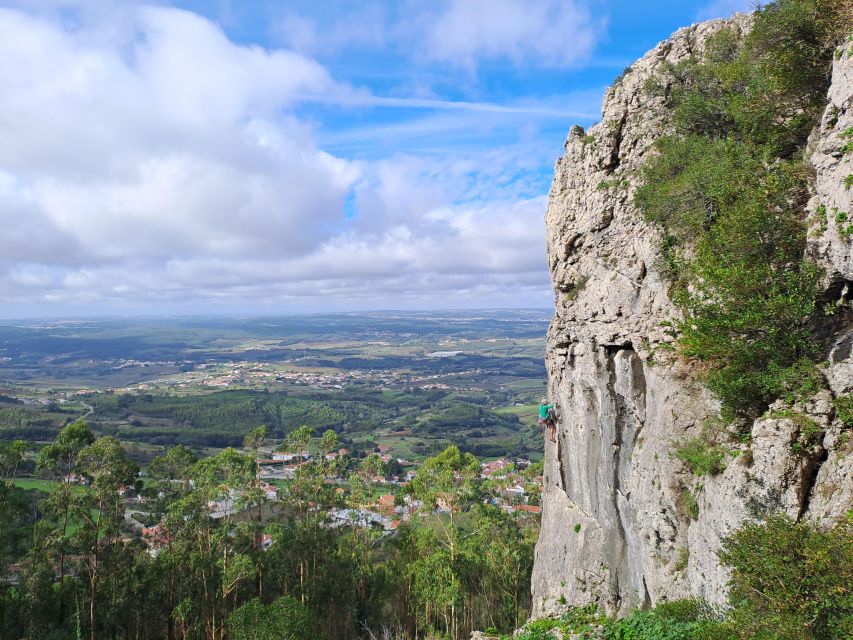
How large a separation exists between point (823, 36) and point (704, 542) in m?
15.9

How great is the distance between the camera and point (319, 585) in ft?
111

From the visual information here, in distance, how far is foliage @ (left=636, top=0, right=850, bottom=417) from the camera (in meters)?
12.1

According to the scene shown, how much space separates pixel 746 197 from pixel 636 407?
839 centimetres

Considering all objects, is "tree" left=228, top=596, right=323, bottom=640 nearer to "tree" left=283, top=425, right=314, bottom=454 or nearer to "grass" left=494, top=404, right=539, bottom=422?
"tree" left=283, top=425, right=314, bottom=454

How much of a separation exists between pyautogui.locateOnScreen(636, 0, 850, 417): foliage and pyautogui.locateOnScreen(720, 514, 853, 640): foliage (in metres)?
4.06

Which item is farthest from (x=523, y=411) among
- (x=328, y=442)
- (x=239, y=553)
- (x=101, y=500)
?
(x=101, y=500)

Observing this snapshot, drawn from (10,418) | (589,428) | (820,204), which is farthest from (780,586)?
(10,418)

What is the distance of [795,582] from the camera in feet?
27.7

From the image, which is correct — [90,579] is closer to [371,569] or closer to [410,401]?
[371,569]

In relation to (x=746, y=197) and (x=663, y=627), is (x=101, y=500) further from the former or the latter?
(x=746, y=197)

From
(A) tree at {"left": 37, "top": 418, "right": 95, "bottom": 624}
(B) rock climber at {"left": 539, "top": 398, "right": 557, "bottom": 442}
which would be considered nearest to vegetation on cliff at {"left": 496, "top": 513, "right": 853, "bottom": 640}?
(B) rock climber at {"left": 539, "top": 398, "right": 557, "bottom": 442}

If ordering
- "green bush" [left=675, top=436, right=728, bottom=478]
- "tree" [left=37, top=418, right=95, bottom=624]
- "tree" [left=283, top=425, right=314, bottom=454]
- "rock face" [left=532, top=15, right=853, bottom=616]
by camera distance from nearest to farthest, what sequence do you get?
"rock face" [left=532, top=15, right=853, bottom=616], "green bush" [left=675, top=436, right=728, bottom=478], "tree" [left=37, top=418, right=95, bottom=624], "tree" [left=283, top=425, right=314, bottom=454]

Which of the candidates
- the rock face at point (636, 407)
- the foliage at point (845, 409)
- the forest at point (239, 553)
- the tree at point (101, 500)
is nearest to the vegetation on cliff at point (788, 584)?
the rock face at point (636, 407)

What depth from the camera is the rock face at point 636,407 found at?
1112 centimetres
